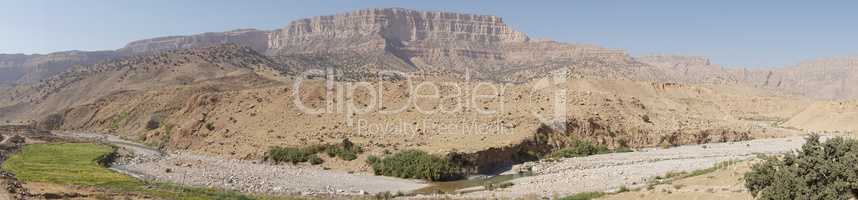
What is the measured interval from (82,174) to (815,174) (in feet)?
128

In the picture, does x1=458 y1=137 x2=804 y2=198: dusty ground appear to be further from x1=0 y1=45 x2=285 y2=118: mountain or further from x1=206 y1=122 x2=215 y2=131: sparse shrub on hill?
x1=0 y1=45 x2=285 y2=118: mountain

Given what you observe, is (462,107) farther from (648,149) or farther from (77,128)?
(77,128)

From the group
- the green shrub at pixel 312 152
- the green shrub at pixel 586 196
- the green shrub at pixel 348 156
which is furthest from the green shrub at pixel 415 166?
the green shrub at pixel 586 196

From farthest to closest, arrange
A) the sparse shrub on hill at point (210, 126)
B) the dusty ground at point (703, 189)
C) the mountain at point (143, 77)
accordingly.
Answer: the mountain at point (143, 77), the sparse shrub on hill at point (210, 126), the dusty ground at point (703, 189)

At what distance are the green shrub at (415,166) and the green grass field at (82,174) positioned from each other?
39.3ft

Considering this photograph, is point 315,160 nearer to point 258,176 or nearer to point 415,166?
point 258,176

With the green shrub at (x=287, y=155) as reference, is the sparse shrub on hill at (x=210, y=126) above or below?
above

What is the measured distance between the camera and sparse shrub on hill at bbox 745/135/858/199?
18547mm

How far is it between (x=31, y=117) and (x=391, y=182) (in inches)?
4627

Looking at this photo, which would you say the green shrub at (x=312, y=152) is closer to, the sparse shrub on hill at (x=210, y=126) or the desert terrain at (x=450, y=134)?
the desert terrain at (x=450, y=134)

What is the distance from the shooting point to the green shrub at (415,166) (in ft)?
137

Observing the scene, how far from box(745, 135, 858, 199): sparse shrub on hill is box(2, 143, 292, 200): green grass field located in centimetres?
2332

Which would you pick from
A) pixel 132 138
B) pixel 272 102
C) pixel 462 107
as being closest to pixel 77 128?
pixel 132 138

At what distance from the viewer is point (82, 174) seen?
134 feet
